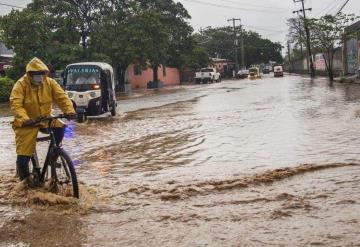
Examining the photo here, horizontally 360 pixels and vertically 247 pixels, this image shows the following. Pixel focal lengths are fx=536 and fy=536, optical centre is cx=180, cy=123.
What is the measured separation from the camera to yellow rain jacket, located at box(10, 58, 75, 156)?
6668 millimetres

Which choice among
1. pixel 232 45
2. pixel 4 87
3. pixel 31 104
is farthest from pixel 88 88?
pixel 232 45

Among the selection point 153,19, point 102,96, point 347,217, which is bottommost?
point 347,217

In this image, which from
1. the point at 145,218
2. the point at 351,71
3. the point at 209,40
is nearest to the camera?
the point at 145,218

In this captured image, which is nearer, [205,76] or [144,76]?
[144,76]

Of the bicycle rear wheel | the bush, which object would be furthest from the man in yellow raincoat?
the bush

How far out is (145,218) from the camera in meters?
5.98

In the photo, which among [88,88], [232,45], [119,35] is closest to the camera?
[88,88]

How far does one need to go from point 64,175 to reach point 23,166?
0.59 m

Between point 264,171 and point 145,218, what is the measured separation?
278 cm

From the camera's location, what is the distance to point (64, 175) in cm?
677

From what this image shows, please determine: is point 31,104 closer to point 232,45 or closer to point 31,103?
point 31,103

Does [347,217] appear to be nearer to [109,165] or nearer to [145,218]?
[145,218]

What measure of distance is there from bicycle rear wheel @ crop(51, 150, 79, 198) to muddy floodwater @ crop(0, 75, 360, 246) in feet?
0.66

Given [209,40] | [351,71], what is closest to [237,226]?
[351,71]
